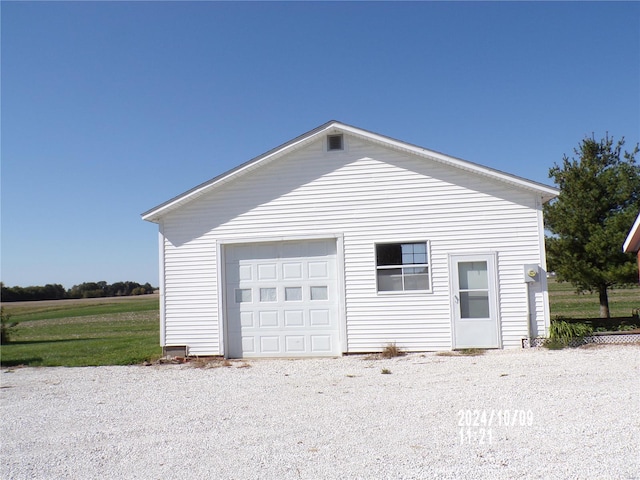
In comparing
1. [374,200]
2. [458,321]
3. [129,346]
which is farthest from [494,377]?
[129,346]

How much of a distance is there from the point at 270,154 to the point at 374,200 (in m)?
A: 2.39

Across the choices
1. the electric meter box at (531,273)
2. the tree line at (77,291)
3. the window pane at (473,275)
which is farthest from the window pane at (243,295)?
the tree line at (77,291)

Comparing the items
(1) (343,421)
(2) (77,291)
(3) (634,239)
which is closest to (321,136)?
(3) (634,239)

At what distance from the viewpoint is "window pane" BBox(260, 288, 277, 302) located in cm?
1157

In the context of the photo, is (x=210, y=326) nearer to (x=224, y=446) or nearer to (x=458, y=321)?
(x=458, y=321)

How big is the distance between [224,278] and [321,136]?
370 centimetres

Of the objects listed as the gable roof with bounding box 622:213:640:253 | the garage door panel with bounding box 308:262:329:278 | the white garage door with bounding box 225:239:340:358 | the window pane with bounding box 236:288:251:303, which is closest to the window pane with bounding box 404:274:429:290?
the white garage door with bounding box 225:239:340:358

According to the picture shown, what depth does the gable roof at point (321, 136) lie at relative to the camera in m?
10.6

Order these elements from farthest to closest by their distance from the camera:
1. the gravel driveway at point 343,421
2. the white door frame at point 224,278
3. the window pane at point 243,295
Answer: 1. the window pane at point 243,295
2. the white door frame at point 224,278
3. the gravel driveway at point 343,421

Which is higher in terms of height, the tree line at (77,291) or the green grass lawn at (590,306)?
the tree line at (77,291)

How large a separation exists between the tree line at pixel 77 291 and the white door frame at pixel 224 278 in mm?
52527

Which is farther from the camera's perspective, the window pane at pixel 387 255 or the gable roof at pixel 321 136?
the window pane at pixel 387 255

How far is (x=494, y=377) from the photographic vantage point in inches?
320

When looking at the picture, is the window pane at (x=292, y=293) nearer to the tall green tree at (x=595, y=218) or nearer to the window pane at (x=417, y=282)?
the window pane at (x=417, y=282)
